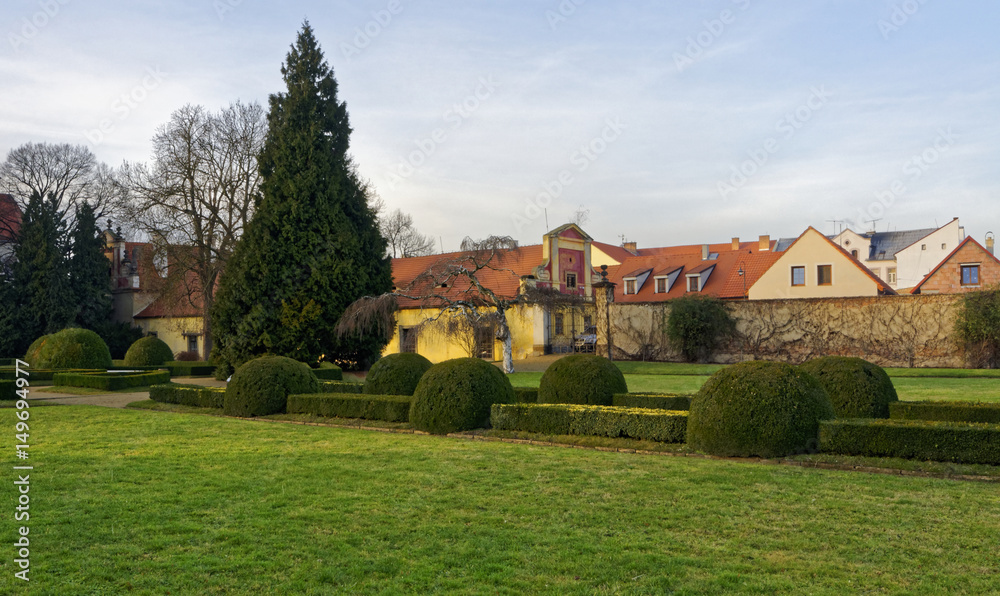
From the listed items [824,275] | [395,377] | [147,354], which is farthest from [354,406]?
[824,275]

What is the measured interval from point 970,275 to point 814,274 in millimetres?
7920

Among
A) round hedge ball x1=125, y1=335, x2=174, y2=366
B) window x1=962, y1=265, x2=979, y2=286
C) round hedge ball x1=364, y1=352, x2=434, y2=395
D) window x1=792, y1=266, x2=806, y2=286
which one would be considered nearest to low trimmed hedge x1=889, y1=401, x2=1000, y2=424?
round hedge ball x1=364, y1=352, x2=434, y2=395

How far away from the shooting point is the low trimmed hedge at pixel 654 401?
12.4 m

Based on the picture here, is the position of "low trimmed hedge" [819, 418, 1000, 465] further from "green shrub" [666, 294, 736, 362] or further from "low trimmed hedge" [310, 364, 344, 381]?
"green shrub" [666, 294, 736, 362]

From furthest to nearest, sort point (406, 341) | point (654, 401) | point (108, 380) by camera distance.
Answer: point (406, 341) → point (108, 380) → point (654, 401)

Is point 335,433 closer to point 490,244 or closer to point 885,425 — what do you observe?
point 885,425

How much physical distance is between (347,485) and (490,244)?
19.7m

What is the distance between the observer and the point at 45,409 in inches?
634

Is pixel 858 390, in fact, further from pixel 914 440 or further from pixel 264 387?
pixel 264 387

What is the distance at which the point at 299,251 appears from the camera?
2680 cm

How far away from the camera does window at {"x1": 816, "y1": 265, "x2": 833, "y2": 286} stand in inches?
1438

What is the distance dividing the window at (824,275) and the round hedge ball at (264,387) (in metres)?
29.7

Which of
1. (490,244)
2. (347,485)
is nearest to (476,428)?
(347,485)

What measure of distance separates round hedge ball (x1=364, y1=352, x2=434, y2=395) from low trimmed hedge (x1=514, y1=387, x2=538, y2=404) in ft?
6.49
